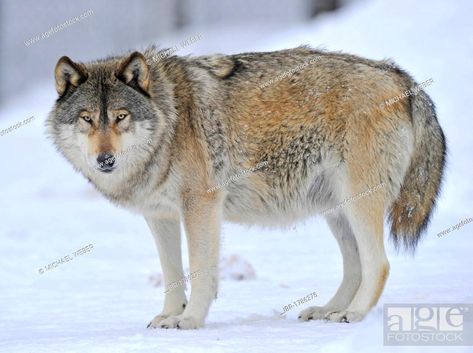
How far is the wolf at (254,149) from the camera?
617cm

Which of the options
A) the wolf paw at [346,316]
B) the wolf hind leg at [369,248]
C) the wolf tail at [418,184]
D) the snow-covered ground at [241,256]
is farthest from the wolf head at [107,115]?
the wolf tail at [418,184]

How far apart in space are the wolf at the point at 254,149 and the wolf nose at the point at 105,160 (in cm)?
4

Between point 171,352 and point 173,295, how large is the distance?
1665 mm

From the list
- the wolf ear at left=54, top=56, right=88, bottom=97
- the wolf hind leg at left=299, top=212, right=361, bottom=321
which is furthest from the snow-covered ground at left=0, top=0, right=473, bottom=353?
the wolf ear at left=54, top=56, right=88, bottom=97

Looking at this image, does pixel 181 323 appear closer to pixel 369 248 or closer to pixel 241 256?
pixel 369 248

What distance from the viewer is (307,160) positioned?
6477 millimetres

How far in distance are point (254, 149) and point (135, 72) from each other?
0.98 m

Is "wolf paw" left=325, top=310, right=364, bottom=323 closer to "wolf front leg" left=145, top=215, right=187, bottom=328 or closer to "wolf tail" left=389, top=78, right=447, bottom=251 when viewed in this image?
"wolf tail" left=389, top=78, right=447, bottom=251

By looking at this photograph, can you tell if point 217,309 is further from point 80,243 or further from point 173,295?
point 80,243

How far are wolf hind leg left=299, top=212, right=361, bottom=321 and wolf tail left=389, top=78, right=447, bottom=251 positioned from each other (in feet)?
1.09

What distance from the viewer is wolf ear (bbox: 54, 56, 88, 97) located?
625 cm

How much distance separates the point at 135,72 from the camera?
20.7 feet

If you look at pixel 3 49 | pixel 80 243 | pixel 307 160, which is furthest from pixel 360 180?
pixel 3 49

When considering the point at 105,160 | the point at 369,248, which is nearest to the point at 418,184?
the point at 369,248
